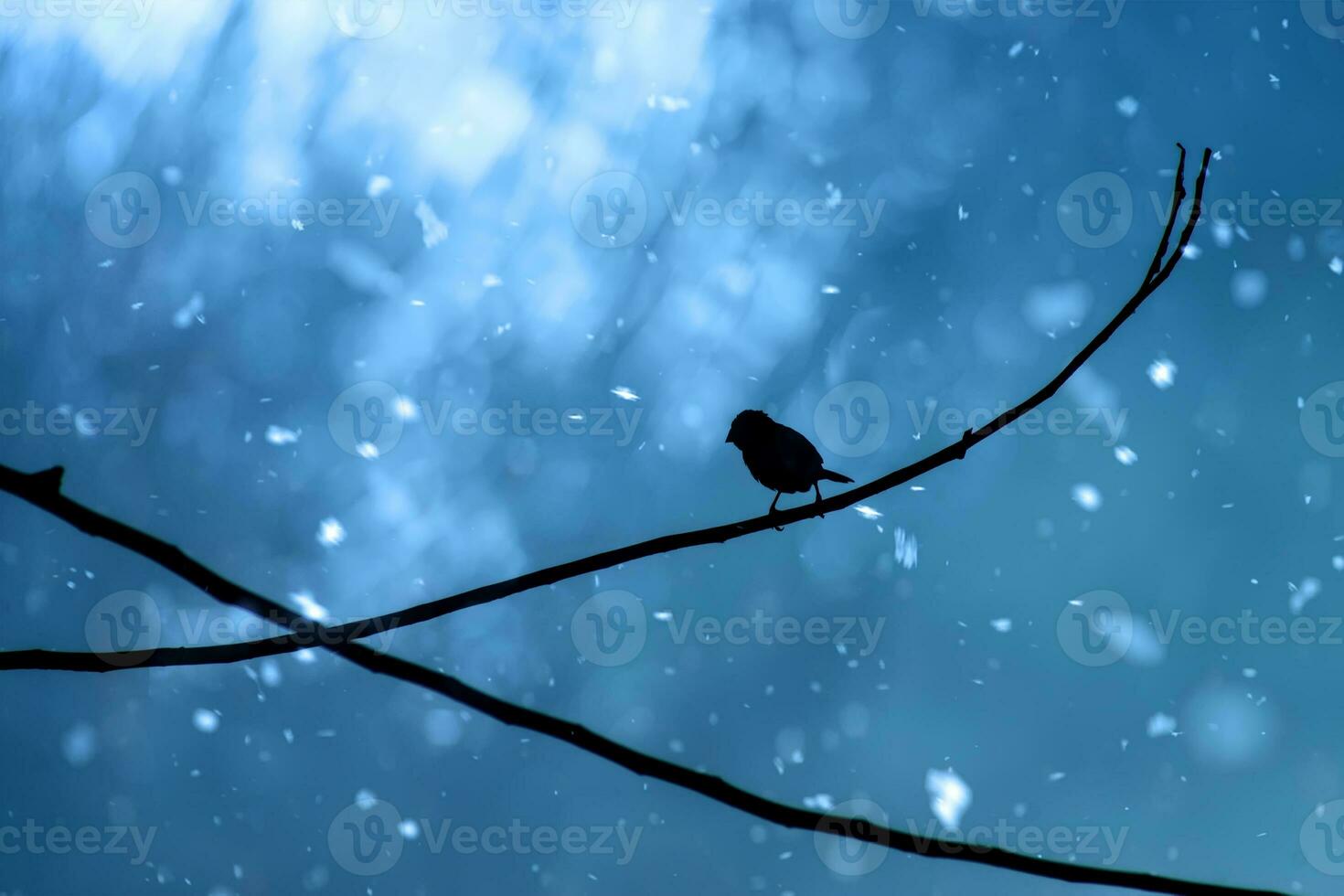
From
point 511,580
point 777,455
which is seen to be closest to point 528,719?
point 511,580

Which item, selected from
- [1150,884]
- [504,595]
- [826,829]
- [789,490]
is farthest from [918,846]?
[789,490]

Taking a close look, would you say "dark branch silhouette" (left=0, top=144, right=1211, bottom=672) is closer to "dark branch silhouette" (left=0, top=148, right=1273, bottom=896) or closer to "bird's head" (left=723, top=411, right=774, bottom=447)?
"dark branch silhouette" (left=0, top=148, right=1273, bottom=896)

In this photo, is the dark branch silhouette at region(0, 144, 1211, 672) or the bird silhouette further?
the bird silhouette

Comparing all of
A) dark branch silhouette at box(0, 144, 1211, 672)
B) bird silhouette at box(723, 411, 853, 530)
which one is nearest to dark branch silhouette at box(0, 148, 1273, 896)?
dark branch silhouette at box(0, 144, 1211, 672)

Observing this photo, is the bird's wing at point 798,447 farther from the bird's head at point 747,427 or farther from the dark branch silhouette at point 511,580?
the dark branch silhouette at point 511,580

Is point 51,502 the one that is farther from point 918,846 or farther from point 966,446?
point 966,446

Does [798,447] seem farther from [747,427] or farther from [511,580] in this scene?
[511,580]

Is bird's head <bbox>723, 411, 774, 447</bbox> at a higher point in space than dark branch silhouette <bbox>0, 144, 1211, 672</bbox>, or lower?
higher
